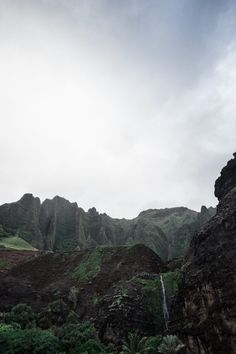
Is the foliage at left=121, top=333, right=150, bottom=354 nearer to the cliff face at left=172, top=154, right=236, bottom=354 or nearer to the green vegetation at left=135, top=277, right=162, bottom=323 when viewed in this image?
the cliff face at left=172, top=154, right=236, bottom=354

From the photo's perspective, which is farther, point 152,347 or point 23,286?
point 23,286

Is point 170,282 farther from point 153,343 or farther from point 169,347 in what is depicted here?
point 169,347

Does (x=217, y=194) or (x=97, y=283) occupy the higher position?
(x=217, y=194)

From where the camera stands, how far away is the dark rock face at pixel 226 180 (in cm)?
7619

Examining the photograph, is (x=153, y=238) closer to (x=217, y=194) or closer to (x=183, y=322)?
(x=217, y=194)

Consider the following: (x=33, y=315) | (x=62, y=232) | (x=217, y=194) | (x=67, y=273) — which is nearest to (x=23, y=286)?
(x=67, y=273)

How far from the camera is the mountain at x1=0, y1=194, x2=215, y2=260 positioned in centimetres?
10628

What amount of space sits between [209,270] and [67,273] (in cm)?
2713

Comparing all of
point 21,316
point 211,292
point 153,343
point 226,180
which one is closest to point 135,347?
point 153,343

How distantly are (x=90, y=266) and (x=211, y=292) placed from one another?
84.1ft

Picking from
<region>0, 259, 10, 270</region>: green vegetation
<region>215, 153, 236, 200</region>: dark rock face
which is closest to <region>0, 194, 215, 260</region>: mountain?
<region>215, 153, 236, 200</region>: dark rock face

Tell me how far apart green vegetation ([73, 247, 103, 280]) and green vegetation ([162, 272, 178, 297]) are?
1227 cm

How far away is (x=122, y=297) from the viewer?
48.2 meters

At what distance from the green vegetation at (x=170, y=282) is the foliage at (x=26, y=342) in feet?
63.4
